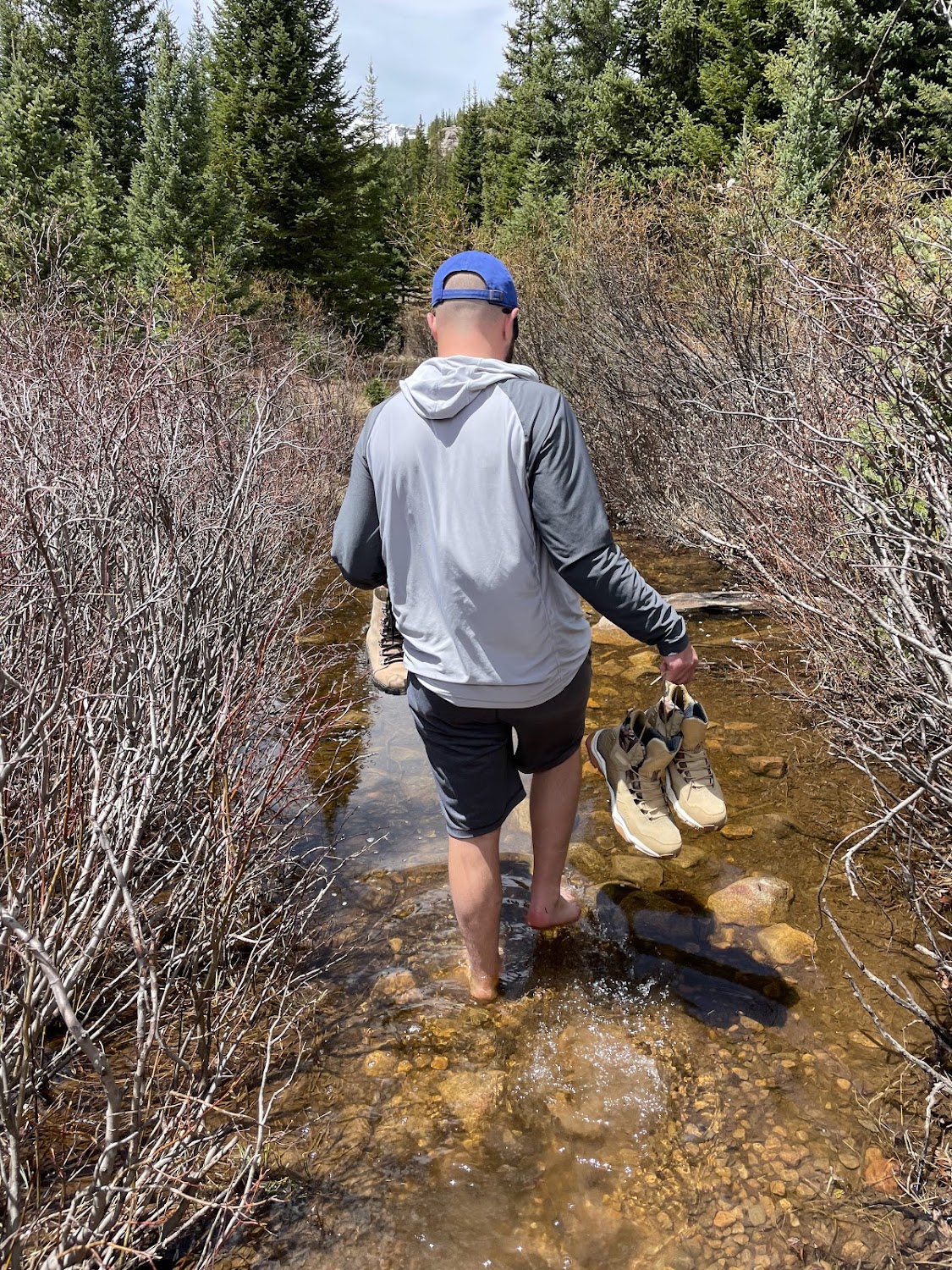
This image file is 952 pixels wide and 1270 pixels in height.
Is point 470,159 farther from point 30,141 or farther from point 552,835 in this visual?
point 552,835

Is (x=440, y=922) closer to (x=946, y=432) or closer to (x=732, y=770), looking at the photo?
(x=732, y=770)

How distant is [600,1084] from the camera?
8.17 ft

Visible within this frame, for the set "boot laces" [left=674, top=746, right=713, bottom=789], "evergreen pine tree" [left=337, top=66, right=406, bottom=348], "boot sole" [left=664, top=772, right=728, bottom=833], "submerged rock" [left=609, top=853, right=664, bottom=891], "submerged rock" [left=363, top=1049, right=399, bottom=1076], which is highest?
"evergreen pine tree" [left=337, top=66, right=406, bottom=348]

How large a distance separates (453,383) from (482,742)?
1.00 meters

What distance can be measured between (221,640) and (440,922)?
1.40 meters

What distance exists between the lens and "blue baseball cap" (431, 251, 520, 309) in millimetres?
2094

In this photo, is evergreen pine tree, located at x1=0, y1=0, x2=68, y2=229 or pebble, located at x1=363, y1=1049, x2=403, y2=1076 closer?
pebble, located at x1=363, y1=1049, x2=403, y2=1076

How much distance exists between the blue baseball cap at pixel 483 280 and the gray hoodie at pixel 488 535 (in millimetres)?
177

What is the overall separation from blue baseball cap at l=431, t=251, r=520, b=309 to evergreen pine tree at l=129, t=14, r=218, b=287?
1471cm

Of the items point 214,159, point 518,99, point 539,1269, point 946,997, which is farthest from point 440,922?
point 518,99

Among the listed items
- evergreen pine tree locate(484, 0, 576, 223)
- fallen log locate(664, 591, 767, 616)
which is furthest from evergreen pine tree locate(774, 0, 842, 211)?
fallen log locate(664, 591, 767, 616)

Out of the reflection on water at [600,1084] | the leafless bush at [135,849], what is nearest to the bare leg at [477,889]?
the reflection on water at [600,1084]

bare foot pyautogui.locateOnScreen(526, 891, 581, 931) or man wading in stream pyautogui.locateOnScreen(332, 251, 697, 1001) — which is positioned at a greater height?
man wading in stream pyautogui.locateOnScreen(332, 251, 697, 1001)

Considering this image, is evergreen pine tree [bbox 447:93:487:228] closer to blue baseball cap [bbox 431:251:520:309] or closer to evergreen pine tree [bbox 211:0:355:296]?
evergreen pine tree [bbox 211:0:355:296]
